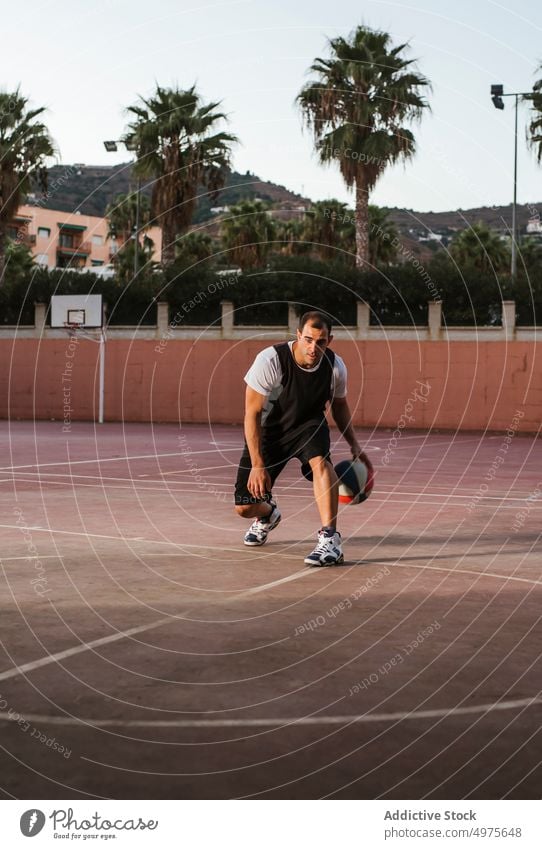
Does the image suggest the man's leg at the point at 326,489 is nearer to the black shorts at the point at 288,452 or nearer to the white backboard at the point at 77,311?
the black shorts at the point at 288,452

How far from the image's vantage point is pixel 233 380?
37.7 metres

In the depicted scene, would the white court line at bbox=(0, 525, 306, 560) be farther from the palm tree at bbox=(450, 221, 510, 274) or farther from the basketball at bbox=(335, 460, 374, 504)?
the palm tree at bbox=(450, 221, 510, 274)

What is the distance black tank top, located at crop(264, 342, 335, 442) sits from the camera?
8.29 m

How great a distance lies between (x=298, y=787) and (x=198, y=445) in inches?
867

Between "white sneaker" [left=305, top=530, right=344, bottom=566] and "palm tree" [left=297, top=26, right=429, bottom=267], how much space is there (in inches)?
1239

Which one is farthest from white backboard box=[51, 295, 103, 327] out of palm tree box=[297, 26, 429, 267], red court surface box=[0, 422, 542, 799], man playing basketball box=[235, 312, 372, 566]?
man playing basketball box=[235, 312, 372, 566]

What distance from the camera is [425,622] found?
630 cm

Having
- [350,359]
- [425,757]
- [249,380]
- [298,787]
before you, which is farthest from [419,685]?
[350,359]

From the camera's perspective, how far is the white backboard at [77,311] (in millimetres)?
39750

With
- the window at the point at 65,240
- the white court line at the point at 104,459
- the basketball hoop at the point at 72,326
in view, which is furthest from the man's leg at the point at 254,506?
the window at the point at 65,240

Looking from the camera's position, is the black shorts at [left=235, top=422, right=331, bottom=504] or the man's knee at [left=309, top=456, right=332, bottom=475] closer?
the man's knee at [left=309, top=456, right=332, bottom=475]

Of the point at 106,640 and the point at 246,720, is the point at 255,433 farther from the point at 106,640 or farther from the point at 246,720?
the point at 246,720

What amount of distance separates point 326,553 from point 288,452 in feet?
2.93

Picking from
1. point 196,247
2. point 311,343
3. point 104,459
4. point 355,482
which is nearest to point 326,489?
point 355,482
